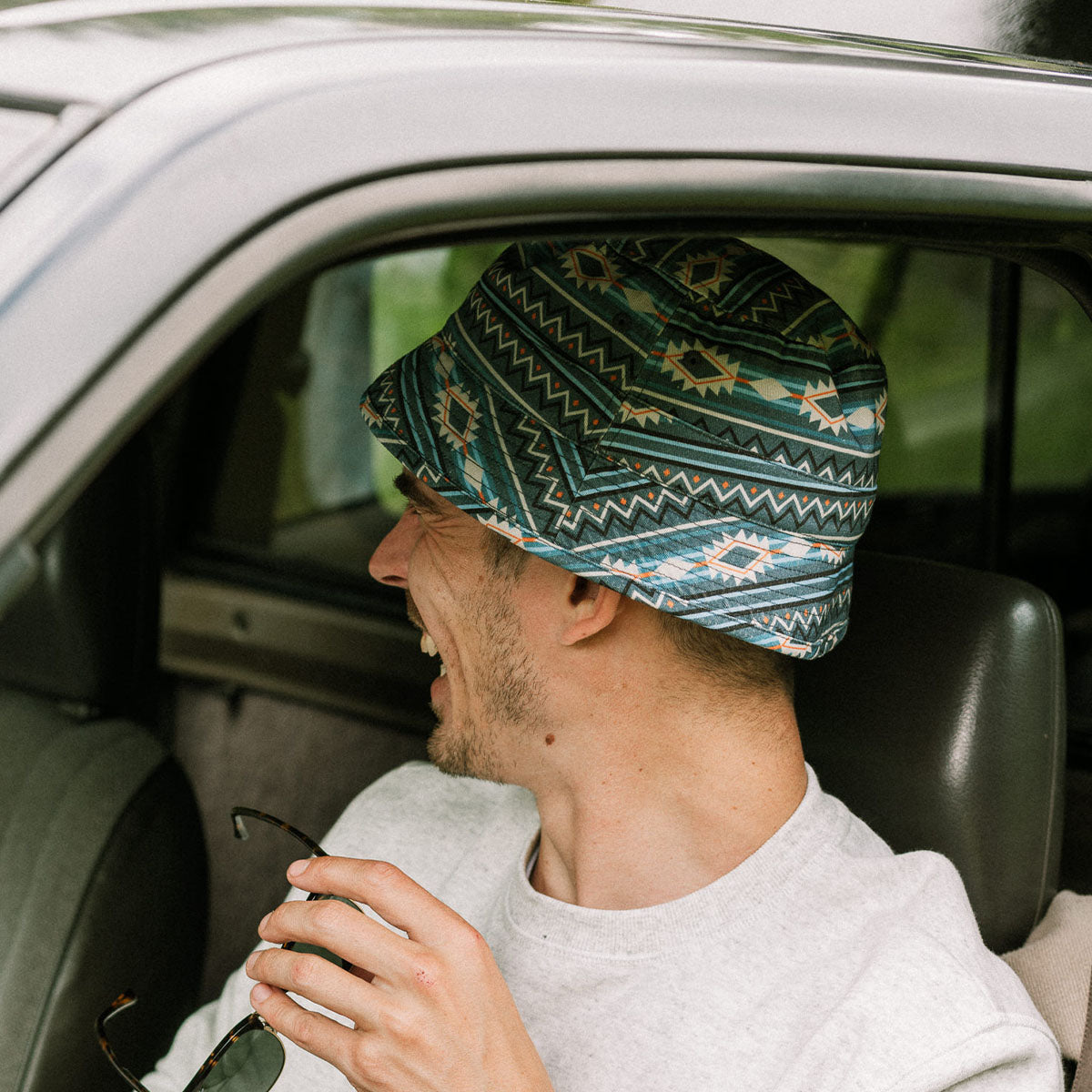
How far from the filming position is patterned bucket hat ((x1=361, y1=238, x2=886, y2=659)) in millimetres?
1104

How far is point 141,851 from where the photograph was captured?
2.04 m

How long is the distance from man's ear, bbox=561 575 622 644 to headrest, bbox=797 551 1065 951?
1.26ft

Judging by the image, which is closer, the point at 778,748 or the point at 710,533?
the point at 710,533

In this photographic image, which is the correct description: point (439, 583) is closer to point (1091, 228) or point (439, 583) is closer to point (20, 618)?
point (1091, 228)

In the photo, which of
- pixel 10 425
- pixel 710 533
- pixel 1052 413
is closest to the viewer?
pixel 10 425

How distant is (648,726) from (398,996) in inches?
15.3

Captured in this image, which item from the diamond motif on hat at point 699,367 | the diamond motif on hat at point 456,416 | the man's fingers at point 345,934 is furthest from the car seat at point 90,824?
the diamond motif on hat at point 699,367

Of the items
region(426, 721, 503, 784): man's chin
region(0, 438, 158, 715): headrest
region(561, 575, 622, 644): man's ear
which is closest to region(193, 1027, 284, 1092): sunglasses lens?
Result: region(426, 721, 503, 784): man's chin

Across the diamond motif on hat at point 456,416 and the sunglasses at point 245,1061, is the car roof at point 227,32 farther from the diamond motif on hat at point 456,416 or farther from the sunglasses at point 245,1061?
the sunglasses at point 245,1061

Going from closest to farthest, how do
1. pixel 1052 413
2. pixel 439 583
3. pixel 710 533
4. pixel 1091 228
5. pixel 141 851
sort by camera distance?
pixel 1091 228 → pixel 710 533 → pixel 439 583 → pixel 141 851 → pixel 1052 413

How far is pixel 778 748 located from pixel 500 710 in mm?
301

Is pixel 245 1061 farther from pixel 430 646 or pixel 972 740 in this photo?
pixel 972 740

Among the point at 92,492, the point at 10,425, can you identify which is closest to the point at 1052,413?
the point at 92,492

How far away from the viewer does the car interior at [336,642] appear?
4.42ft
